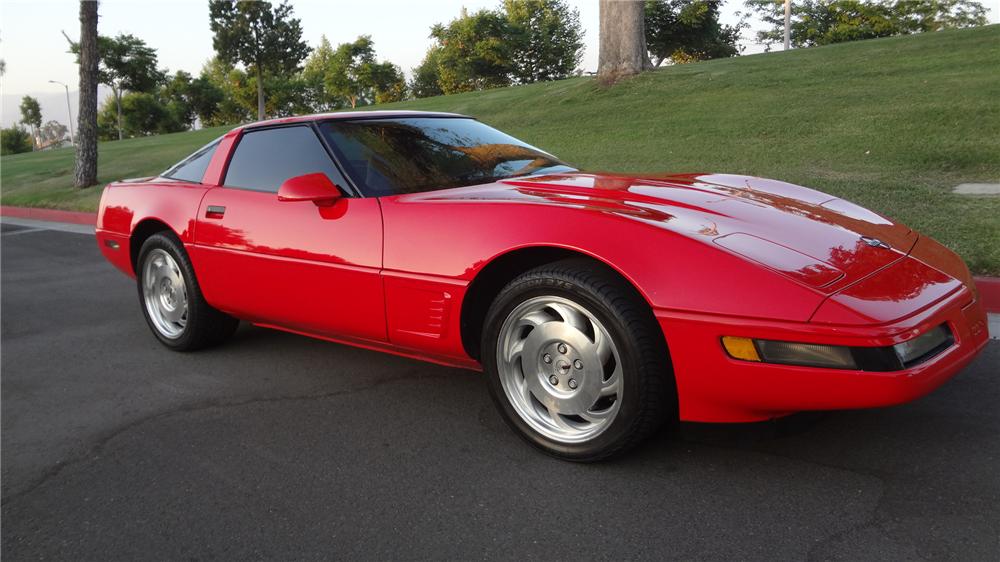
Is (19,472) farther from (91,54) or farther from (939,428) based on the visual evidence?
(91,54)

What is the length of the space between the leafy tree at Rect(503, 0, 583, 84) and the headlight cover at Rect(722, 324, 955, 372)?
55065mm

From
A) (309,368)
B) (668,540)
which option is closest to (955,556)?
(668,540)

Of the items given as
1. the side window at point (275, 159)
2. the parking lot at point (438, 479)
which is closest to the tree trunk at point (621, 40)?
the side window at point (275, 159)

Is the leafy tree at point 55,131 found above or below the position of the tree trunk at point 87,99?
above

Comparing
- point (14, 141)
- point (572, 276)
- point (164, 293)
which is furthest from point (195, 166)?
point (14, 141)

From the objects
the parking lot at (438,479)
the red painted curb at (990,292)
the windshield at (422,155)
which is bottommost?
the parking lot at (438,479)

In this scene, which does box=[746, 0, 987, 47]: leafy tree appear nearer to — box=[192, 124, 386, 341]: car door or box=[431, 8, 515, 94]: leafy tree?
box=[431, 8, 515, 94]: leafy tree

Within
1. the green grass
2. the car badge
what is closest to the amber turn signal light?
the car badge

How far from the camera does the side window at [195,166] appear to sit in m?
4.08

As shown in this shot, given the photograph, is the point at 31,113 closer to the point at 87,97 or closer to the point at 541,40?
the point at 541,40

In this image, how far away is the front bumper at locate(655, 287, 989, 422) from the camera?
207cm

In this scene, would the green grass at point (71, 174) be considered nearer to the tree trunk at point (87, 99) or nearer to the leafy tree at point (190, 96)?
the tree trunk at point (87, 99)

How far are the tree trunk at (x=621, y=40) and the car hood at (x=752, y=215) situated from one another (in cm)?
1026

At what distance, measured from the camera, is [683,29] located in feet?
160
